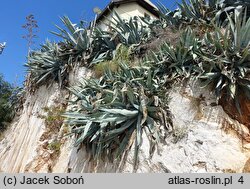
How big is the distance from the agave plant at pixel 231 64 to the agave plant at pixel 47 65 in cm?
465

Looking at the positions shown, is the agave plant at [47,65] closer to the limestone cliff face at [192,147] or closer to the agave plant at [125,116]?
the limestone cliff face at [192,147]

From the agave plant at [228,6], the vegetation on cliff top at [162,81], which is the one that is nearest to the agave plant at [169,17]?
the vegetation on cliff top at [162,81]

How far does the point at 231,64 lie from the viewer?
5.08 meters

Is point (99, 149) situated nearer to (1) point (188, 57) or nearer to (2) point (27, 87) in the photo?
(1) point (188, 57)

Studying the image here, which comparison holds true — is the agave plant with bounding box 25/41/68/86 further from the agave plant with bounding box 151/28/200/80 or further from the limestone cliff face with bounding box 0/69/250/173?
the agave plant with bounding box 151/28/200/80

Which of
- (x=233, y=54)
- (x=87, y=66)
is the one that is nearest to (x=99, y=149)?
(x=233, y=54)

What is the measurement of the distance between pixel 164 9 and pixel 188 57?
2.62 m

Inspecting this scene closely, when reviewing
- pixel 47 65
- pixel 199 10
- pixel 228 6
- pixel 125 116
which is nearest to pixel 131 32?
pixel 199 10

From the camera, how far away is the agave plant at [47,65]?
28.9ft

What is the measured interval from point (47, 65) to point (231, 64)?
18.5 ft

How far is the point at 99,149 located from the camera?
18.2 feet

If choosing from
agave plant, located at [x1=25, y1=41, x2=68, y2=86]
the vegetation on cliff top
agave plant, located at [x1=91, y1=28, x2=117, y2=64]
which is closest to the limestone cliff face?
the vegetation on cliff top

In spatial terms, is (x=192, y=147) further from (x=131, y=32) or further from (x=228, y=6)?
(x=131, y=32)

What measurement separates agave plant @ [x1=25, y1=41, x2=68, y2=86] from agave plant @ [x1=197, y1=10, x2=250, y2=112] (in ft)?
15.3
